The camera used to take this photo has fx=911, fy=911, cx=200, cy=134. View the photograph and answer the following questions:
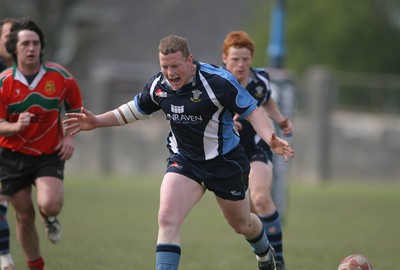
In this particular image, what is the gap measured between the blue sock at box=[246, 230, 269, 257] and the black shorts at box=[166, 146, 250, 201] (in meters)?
0.54

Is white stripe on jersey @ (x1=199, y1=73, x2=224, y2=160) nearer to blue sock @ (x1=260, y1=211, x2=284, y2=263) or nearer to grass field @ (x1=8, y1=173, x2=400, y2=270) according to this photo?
blue sock @ (x1=260, y1=211, x2=284, y2=263)

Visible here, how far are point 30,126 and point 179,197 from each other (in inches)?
82.1

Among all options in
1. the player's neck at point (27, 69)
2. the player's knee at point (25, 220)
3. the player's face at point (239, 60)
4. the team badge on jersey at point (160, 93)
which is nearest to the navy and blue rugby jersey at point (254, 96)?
the player's face at point (239, 60)

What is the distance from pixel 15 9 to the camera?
111 feet

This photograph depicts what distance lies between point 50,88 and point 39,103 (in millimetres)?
173

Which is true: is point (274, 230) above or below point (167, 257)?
below

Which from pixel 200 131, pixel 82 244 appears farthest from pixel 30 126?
pixel 82 244

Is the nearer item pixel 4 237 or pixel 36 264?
pixel 36 264

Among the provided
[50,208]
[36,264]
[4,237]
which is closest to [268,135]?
[50,208]

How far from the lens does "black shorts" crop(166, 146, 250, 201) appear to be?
7.21 m

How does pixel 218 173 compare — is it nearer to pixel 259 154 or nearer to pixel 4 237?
pixel 259 154

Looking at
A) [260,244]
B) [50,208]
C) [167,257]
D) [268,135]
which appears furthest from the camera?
[50,208]

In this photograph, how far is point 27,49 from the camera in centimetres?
829

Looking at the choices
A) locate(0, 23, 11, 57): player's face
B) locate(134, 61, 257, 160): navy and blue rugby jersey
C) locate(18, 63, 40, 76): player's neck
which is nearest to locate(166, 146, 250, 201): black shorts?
locate(134, 61, 257, 160): navy and blue rugby jersey
